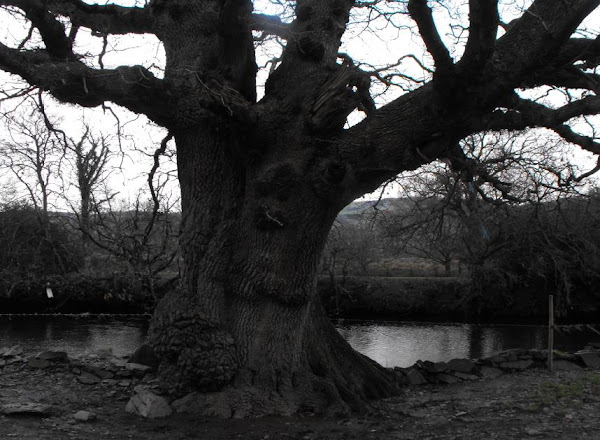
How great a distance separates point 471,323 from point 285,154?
17391mm

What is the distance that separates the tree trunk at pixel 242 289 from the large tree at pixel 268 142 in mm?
15

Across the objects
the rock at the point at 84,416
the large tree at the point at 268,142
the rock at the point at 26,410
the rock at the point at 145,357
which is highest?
the large tree at the point at 268,142

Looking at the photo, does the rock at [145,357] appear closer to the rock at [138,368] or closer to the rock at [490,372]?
the rock at [138,368]

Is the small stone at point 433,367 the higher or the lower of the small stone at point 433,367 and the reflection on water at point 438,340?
the higher

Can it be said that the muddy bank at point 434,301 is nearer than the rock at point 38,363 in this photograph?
No

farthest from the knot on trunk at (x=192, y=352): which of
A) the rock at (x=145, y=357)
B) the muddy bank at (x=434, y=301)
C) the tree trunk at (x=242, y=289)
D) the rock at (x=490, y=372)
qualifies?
the muddy bank at (x=434, y=301)

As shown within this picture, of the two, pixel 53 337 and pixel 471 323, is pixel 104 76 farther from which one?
pixel 471 323

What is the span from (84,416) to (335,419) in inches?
97.8

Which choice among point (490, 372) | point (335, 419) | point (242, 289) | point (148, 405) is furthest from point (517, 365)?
point (148, 405)

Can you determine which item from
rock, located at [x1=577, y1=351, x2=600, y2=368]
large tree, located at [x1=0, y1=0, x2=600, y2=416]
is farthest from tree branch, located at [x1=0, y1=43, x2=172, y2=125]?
rock, located at [x1=577, y1=351, x2=600, y2=368]

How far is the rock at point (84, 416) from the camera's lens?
18.0 ft

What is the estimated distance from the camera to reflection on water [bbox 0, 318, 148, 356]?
49.9 feet

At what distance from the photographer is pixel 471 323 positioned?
21719 millimetres

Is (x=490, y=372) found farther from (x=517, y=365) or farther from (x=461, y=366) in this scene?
(x=517, y=365)
